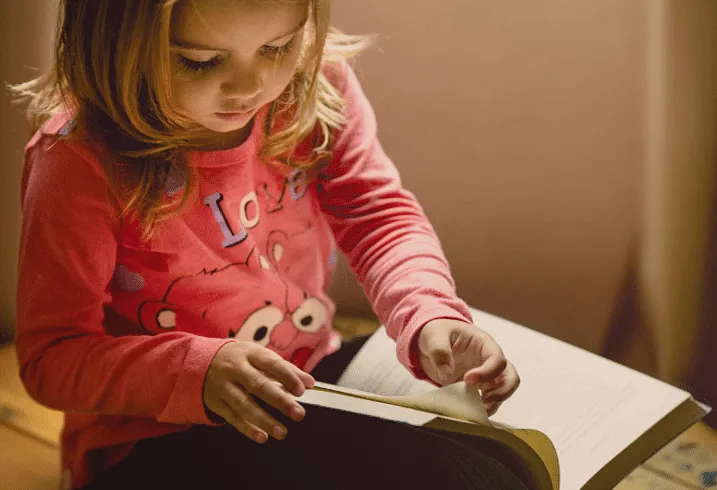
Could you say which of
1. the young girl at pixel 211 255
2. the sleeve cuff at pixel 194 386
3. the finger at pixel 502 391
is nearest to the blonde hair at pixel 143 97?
the young girl at pixel 211 255

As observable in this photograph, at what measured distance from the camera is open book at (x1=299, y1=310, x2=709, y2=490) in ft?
1.80

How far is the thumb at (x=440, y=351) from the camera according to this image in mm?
631

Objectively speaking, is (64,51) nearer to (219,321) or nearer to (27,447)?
(219,321)

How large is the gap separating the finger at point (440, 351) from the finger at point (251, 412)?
131 millimetres

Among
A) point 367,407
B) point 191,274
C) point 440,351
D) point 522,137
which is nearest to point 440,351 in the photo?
point 440,351

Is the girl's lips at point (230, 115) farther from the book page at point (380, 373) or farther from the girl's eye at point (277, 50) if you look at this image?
the book page at point (380, 373)

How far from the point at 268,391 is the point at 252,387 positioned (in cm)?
2

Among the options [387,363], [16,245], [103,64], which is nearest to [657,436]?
[387,363]

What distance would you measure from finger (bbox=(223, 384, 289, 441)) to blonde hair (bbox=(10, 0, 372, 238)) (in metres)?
0.15

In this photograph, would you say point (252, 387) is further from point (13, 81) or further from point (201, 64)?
point (13, 81)

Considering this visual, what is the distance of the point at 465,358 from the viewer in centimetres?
65

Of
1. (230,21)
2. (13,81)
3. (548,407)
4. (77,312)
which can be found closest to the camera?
(230,21)

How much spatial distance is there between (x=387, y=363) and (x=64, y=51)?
0.39 metres

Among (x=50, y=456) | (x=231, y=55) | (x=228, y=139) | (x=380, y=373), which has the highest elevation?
(x=231, y=55)
